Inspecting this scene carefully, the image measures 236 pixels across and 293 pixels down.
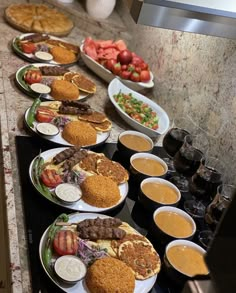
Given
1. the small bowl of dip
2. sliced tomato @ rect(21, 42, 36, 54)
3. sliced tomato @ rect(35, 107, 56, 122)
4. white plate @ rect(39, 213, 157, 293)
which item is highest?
sliced tomato @ rect(21, 42, 36, 54)

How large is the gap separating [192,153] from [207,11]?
1.71ft

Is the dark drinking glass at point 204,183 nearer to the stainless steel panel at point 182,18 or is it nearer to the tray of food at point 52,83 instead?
the stainless steel panel at point 182,18

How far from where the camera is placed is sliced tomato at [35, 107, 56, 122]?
1477 mm

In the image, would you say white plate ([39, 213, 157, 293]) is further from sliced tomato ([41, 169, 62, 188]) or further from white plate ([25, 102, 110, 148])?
white plate ([25, 102, 110, 148])

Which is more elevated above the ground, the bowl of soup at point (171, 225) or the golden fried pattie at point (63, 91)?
the golden fried pattie at point (63, 91)

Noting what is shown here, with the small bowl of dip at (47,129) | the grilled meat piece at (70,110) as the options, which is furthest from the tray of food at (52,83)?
the small bowl of dip at (47,129)

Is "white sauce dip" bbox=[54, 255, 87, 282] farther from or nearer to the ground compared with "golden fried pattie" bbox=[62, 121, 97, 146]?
nearer to the ground

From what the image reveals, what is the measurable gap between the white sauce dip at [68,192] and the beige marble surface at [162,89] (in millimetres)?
106

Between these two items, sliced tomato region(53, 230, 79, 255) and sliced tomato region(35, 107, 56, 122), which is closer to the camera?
sliced tomato region(53, 230, 79, 255)

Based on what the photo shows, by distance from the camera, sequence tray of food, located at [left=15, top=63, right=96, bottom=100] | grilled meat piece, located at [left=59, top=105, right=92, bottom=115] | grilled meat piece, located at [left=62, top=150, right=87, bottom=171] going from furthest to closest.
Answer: tray of food, located at [left=15, top=63, right=96, bottom=100], grilled meat piece, located at [left=59, top=105, right=92, bottom=115], grilled meat piece, located at [left=62, top=150, right=87, bottom=171]

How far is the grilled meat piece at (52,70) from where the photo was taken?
174cm

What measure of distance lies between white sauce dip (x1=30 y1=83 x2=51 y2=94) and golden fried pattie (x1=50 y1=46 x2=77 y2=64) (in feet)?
0.82

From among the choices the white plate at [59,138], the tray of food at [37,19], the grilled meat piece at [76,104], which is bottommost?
the white plate at [59,138]

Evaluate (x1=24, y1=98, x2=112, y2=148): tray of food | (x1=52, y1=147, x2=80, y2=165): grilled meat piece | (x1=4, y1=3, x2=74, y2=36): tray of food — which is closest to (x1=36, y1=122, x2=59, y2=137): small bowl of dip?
(x1=24, y1=98, x2=112, y2=148): tray of food
